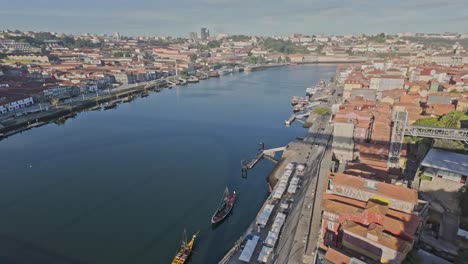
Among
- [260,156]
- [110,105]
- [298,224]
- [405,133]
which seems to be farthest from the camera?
[110,105]

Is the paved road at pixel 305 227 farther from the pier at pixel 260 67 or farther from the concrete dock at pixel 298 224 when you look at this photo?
the pier at pixel 260 67

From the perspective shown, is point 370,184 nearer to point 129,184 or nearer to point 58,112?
point 129,184

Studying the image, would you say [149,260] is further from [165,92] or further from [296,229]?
[165,92]

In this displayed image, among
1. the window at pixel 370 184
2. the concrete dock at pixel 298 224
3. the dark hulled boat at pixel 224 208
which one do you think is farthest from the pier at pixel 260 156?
the window at pixel 370 184

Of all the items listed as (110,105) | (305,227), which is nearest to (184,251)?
(305,227)

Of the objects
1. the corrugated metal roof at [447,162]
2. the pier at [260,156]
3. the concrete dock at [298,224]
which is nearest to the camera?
the concrete dock at [298,224]

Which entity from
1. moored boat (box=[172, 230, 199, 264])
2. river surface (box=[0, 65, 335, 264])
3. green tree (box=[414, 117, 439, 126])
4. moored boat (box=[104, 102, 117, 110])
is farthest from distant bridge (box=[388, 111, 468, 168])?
moored boat (box=[104, 102, 117, 110])

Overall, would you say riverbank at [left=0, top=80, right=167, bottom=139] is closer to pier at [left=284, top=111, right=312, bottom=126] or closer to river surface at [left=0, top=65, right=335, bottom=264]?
river surface at [left=0, top=65, right=335, bottom=264]
